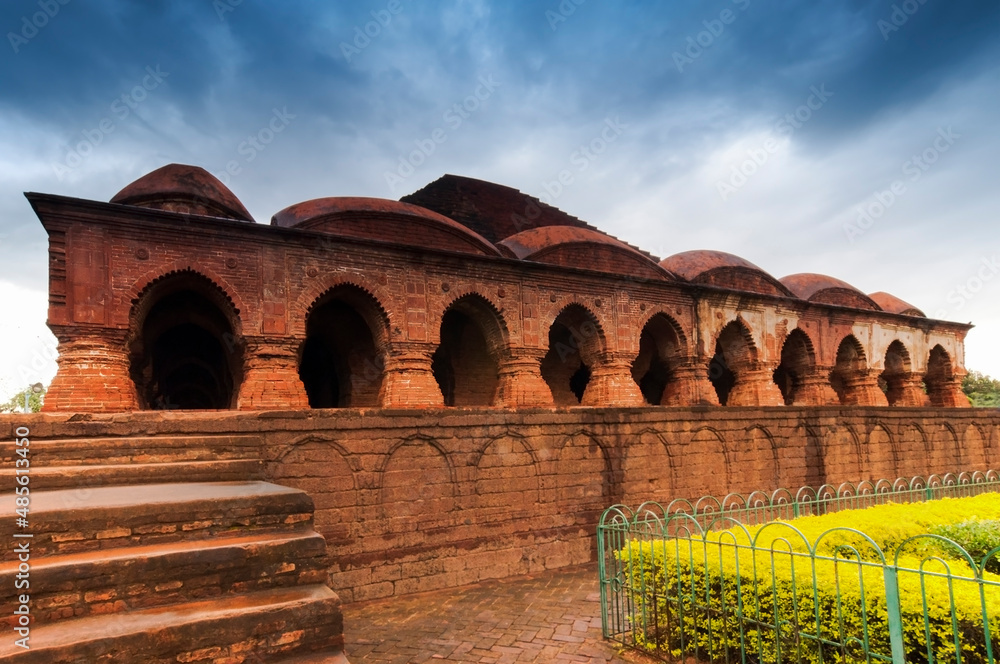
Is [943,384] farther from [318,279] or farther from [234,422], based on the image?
[234,422]

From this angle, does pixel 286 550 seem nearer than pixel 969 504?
Yes

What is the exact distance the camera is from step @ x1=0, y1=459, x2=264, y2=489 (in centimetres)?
534

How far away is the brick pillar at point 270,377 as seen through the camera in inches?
341

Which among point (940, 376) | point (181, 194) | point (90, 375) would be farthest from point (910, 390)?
point (90, 375)

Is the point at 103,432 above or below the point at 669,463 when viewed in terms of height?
above

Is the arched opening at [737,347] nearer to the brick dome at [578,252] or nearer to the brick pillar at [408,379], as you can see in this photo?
the brick dome at [578,252]

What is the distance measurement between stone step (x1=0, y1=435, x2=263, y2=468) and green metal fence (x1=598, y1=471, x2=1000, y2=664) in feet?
13.8

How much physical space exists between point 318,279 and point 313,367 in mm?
5000

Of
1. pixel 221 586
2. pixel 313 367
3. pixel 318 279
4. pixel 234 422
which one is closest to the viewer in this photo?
pixel 221 586

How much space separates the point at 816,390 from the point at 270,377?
12.9 meters

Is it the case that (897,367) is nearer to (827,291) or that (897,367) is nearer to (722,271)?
(827,291)

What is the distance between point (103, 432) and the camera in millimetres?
6355

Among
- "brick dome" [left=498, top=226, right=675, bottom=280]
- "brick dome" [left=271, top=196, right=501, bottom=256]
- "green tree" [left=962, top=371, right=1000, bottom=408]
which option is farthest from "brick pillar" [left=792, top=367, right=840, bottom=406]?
"green tree" [left=962, top=371, right=1000, bottom=408]

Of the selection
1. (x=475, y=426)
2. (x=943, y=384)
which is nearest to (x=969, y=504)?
(x=475, y=426)
